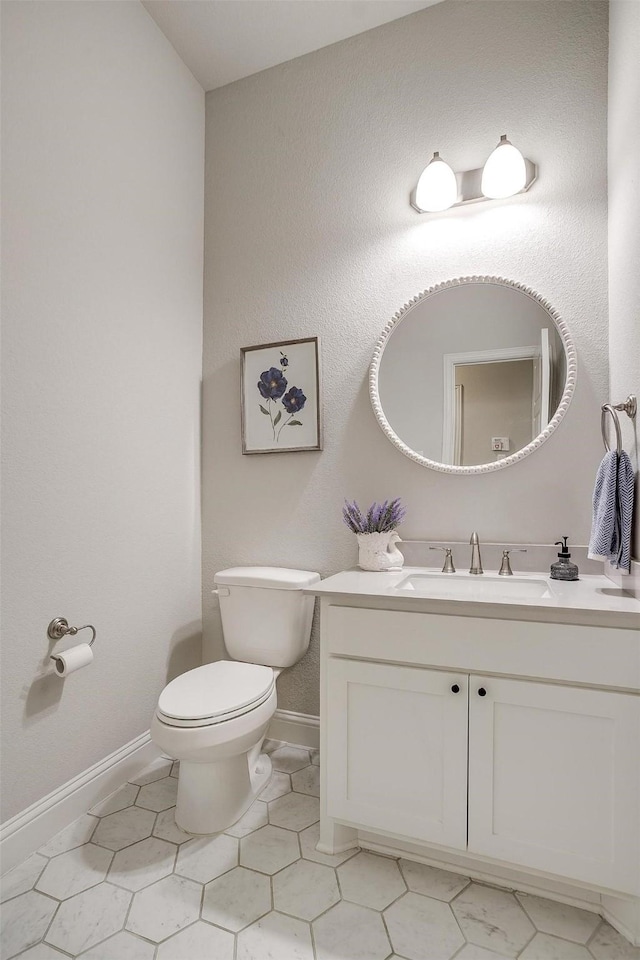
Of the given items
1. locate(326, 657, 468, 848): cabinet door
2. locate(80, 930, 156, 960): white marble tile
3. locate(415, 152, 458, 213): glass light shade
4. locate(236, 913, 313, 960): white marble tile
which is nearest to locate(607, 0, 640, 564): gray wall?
locate(415, 152, 458, 213): glass light shade

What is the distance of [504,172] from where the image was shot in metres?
1.71

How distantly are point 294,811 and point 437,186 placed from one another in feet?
7.17

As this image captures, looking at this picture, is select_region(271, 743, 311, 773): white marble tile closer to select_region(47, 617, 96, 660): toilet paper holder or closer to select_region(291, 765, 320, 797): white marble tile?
select_region(291, 765, 320, 797): white marble tile

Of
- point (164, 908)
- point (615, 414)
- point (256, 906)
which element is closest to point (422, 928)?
point (256, 906)

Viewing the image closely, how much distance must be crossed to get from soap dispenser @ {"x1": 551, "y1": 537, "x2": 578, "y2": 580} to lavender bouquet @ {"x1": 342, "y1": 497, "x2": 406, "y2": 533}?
20.6 inches

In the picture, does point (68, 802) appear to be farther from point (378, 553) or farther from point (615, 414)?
point (615, 414)

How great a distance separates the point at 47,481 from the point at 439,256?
155 centimetres

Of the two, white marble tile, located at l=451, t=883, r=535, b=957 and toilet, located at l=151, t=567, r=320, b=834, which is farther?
toilet, located at l=151, t=567, r=320, b=834

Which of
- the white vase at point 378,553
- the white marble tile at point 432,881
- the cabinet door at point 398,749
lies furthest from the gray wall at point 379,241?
the white marble tile at point 432,881

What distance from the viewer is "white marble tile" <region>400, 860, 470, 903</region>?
1302 mm

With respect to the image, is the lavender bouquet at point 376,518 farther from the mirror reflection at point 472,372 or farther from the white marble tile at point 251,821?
the white marble tile at point 251,821

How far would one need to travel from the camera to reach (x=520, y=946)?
45.2 inches

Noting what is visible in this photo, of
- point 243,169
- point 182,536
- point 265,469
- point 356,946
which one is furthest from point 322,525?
point 243,169

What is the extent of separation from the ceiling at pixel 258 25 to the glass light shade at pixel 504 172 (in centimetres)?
73
